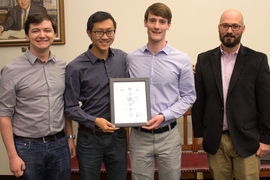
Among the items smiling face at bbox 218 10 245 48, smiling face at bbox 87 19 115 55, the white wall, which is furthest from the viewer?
the white wall

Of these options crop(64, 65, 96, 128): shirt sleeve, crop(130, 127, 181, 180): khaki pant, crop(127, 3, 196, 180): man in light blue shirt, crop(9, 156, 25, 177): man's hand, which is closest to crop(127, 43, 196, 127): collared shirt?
crop(127, 3, 196, 180): man in light blue shirt

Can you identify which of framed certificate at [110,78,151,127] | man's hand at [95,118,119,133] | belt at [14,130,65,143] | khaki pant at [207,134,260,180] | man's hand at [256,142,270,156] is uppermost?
framed certificate at [110,78,151,127]

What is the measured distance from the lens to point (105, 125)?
64.8 inches

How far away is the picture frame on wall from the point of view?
296 cm

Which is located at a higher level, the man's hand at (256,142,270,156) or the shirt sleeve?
the shirt sleeve

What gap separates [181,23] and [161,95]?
4.68 ft

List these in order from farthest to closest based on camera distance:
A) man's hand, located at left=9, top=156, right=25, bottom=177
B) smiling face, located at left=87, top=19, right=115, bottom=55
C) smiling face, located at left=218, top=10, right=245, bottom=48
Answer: smiling face, located at left=218, top=10, right=245, bottom=48, smiling face, located at left=87, top=19, right=115, bottom=55, man's hand, located at left=9, top=156, right=25, bottom=177

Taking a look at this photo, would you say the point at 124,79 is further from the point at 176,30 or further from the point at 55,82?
the point at 176,30

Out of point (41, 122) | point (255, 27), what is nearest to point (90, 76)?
point (41, 122)

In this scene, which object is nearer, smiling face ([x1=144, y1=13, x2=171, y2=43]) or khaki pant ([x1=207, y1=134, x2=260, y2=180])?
smiling face ([x1=144, y1=13, x2=171, y2=43])

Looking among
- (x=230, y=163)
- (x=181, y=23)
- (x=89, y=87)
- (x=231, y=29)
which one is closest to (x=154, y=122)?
(x=89, y=87)

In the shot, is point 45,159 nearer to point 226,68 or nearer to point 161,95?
point 161,95

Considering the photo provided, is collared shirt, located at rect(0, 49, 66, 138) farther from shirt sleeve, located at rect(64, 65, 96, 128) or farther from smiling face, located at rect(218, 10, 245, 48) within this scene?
smiling face, located at rect(218, 10, 245, 48)

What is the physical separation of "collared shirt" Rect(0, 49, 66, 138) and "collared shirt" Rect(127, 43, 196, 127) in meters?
0.51
